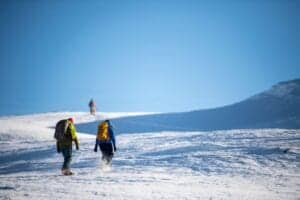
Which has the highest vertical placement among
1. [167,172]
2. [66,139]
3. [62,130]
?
[62,130]

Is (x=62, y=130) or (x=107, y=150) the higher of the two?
(x=62, y=130)

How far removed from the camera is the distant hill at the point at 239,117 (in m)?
54.2

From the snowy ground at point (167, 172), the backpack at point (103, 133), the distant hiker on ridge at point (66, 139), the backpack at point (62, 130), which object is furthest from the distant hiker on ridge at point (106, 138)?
the backpack at point (62, 130)

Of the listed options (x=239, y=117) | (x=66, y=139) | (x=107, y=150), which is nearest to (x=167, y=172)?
(x=107, y=150)

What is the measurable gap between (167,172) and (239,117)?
2035 inches

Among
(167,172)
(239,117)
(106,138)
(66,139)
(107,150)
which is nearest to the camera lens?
(66,139)

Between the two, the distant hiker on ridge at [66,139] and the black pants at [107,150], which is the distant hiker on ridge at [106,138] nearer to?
the black pants at [107,150]

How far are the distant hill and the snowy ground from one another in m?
26.7

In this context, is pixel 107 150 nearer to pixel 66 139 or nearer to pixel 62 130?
pixel 66 139

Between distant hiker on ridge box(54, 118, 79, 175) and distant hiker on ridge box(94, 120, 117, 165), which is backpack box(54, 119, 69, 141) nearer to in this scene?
distant hiker on ridge box(54, 118, 79, 175)

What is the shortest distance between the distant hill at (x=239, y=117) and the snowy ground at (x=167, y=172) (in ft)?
87.7

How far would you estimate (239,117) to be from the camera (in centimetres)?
6450

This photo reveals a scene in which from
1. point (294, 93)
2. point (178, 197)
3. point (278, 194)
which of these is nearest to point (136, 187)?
point (178, 197)

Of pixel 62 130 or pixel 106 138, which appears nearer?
pixel 62 130
